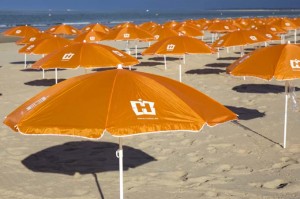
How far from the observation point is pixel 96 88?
4.23 meters

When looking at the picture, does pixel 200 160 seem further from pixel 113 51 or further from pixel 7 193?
pixel 113 51

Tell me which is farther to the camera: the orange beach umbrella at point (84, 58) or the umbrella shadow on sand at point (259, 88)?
the umbrella shadow on sand at point (259, 88)

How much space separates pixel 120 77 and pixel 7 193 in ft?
9.07

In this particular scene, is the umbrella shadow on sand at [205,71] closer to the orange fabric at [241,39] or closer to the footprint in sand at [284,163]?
the orange fabric at [241,39]

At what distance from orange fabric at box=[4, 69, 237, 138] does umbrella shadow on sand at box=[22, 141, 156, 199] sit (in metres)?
2.46

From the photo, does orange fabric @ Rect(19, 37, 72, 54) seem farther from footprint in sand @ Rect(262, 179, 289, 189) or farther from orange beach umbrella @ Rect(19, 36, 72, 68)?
footprint in sand @ Rect(262, 179, 289, 189)

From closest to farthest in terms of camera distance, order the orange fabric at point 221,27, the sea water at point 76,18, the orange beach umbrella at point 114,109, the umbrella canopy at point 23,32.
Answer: the orange beach umbrella at point 114,109 < the umbrella canopy at point 23,32 < the orange fabric at point 221,27 < the sea water at point 76,18

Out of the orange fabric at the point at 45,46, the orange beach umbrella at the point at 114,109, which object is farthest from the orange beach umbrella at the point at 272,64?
the orange fabric at the point at 45,46

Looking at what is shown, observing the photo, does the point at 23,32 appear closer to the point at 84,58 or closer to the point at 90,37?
the point at 90,37

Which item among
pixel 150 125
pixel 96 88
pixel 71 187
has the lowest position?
pixel 71 187

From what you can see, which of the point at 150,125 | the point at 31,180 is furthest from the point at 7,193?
the point at 150,125

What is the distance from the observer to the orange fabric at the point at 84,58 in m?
10.0

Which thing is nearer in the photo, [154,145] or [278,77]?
[278,77]

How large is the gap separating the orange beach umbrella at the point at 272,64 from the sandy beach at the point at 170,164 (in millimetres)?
1350
